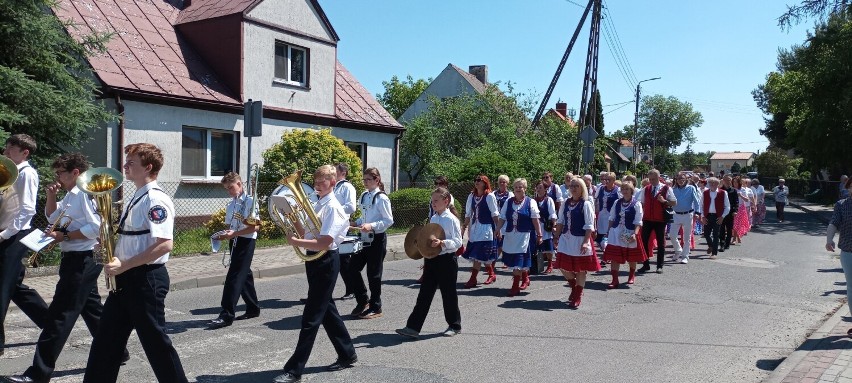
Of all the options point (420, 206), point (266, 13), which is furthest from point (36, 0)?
point (420, 206)

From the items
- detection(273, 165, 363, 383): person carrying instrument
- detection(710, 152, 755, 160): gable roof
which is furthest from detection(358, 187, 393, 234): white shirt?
detection(710, 152, 755, 160): gable roof

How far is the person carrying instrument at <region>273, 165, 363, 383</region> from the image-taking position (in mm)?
5164

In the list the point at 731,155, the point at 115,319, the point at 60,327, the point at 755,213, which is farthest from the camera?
the point at 731,155

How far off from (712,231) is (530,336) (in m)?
9.25

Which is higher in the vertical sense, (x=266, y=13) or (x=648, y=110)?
(x=648, y=110)

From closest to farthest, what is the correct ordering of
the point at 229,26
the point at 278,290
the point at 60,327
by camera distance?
the point at 60,327, the point at 278,290, the point at 229,26

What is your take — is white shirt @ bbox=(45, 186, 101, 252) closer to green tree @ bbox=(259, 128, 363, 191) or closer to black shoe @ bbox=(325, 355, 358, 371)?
black shoe @ bbox=(325, 355, 358, 371)

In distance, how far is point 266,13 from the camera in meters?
17.5

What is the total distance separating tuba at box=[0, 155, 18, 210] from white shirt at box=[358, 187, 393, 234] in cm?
374

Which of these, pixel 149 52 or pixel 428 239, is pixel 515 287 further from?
pixel 149 52

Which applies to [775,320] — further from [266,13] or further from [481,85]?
[481,85]

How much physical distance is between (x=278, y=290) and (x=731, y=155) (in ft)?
622

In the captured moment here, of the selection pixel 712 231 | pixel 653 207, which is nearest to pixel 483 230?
pixel 653 207

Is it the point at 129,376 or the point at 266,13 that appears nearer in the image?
the point at 129,376
